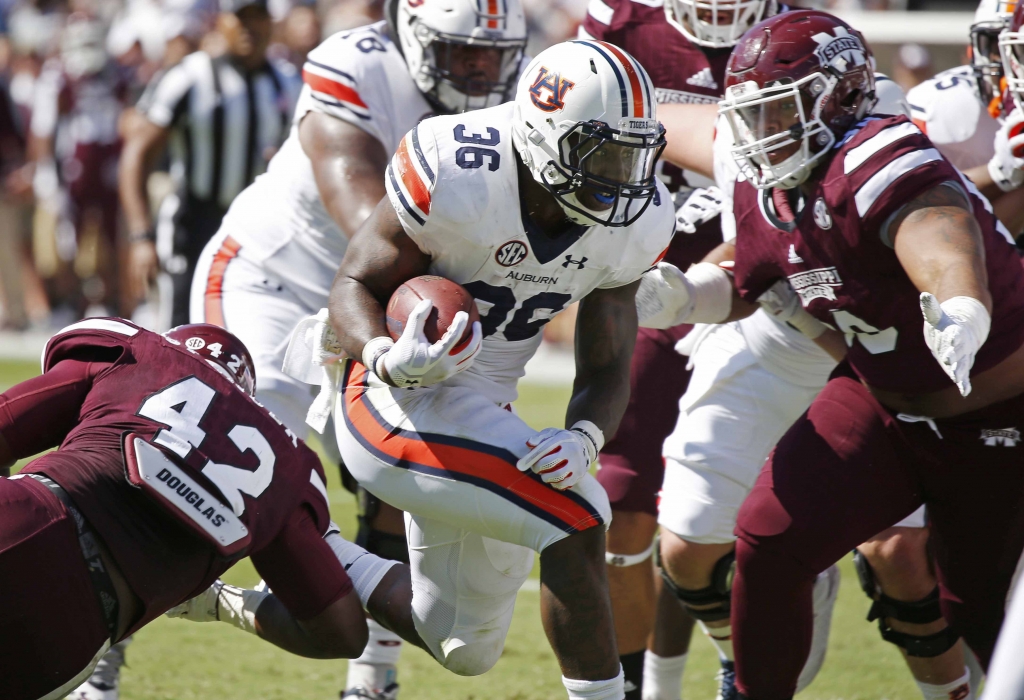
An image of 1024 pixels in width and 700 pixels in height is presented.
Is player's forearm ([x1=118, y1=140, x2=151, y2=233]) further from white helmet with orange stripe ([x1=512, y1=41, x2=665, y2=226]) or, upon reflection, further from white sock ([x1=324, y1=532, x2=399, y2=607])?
white helmet with orange stripe ([x1=512, y1=41, x2=665, y2=226])

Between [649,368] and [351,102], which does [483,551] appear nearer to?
[649,368]

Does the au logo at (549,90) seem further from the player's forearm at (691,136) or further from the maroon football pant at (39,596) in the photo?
the maroon football pant at (39,596)

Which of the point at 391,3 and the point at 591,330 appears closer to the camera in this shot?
the point at 591,330

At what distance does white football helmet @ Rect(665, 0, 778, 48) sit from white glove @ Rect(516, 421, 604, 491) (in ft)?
5.75

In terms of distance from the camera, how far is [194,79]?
6.48 meters

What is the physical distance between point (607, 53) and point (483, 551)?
1196 mm

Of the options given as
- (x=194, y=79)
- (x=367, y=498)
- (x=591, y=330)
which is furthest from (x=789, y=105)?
(x=194, y=79)

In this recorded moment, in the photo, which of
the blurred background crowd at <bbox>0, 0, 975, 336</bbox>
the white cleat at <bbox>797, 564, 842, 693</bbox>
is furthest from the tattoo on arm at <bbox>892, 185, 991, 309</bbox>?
the blurred background crowd at <bbox>0, 0, 975, 336</bbox>

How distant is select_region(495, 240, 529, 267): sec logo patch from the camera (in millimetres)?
3012

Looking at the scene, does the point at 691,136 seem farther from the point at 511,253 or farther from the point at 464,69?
the point at 511,253

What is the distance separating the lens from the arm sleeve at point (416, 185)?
293cm

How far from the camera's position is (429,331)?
9.19 ft

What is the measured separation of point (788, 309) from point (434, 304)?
1.14 meters

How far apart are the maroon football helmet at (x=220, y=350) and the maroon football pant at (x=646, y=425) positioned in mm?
1283
